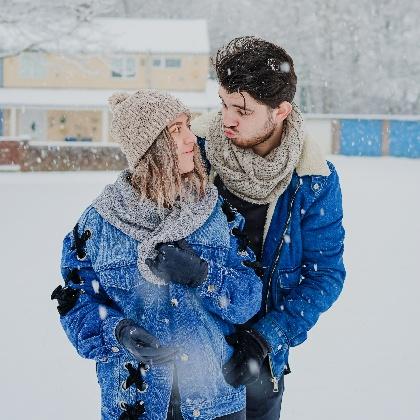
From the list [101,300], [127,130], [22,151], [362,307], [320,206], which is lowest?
[362,307]

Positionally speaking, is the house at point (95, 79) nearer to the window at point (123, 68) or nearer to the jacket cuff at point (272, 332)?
the window at point (123, 68)

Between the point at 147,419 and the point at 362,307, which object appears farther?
the point at 362,307

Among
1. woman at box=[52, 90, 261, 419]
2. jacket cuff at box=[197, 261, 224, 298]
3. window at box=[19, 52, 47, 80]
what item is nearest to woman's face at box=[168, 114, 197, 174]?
woman at box=[52, 90, 261, 419]

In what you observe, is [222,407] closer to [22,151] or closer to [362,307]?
[362,307]

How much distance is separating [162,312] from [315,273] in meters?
0.60

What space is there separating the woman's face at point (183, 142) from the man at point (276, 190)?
0.74ft

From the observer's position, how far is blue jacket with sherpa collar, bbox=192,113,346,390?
7.90 ft

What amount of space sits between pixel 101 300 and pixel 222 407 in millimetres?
517

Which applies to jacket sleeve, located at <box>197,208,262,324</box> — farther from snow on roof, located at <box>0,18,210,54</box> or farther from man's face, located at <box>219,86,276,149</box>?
snow on roof, located at <box>0,18,210,54</box>

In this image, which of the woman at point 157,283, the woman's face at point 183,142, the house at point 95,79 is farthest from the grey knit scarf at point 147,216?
the house at point 95,79

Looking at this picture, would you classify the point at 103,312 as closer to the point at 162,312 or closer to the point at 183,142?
the point at 162,312

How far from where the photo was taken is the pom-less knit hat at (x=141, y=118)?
2.19m

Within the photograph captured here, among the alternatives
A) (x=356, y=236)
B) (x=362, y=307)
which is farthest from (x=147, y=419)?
(x=356, y=236)

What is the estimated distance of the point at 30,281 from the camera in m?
7.90
